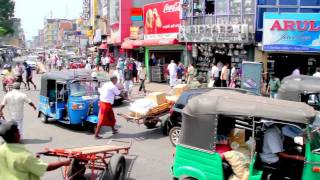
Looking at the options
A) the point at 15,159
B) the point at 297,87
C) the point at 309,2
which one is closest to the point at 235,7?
the point at 309,2

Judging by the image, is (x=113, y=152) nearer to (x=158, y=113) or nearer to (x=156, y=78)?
(x=158, y=113)

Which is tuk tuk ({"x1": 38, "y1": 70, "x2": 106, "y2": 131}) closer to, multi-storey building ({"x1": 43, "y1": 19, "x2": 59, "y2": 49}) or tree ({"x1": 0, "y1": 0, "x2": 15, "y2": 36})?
tree ({"x1": 0, "y1": 0, "x2": 15, "y2": 36})

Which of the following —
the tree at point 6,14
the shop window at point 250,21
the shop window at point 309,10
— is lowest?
the shop window at point 250,21

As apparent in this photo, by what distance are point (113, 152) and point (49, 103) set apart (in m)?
6.52

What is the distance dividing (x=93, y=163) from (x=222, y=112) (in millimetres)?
2377

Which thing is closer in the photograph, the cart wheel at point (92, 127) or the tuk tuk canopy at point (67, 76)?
the cart wheel at point (92, 127)

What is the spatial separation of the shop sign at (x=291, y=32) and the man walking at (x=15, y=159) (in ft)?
56.9

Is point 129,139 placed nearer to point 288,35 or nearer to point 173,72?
point 288,35

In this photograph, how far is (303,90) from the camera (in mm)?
11344

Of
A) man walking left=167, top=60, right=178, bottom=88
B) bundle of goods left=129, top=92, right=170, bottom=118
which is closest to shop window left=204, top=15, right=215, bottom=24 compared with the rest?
man walking left=167, top=60, right=178, bottom=88

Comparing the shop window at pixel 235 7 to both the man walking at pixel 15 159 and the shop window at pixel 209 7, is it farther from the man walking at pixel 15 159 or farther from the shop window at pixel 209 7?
the man walking at pixel 15 159

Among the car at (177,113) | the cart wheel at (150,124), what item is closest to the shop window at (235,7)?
the cart wheel at (150,124)

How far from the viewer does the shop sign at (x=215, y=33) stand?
70.9 ft

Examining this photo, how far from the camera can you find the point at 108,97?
12.6 meters
